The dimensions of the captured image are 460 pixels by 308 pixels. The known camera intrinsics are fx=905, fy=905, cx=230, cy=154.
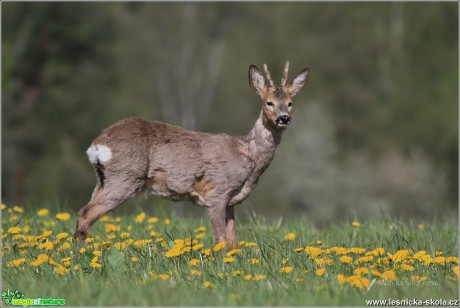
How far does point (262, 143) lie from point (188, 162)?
0.74 metres

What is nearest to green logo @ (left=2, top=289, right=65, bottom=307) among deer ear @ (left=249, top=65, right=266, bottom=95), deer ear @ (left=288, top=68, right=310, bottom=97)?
deer ear @ (left=249, top=65, right=266, bottom=95)

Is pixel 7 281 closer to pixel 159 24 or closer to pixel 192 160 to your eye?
pixel 192 160

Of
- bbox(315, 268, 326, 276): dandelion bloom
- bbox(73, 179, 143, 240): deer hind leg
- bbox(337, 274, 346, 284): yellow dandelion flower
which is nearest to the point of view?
bbox(337, 274, 346, 284): yellow dandelion flower

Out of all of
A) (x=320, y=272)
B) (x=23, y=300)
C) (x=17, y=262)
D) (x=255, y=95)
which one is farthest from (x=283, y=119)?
(x=255, y=95)

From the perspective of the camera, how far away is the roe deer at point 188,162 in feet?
25.9

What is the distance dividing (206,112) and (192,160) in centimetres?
3401

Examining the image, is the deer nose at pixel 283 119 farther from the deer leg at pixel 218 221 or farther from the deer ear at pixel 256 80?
the deer leg at pixel 218 221

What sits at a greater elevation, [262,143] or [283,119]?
[283,119]

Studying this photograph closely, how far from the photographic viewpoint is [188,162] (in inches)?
321

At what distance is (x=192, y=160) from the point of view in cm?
818

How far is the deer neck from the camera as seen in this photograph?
8.39 meters

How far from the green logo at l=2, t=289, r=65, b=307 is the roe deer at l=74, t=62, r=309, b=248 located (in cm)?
199

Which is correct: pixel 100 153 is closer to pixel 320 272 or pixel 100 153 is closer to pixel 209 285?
pixel 209 285

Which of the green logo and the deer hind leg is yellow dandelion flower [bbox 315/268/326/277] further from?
the deer hind leg
